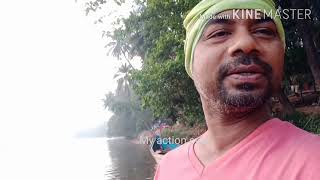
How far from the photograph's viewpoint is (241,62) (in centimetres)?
119

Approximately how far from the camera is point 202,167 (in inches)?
49.9

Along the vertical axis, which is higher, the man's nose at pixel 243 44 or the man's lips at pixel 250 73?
the man's nose at pixel 243 44

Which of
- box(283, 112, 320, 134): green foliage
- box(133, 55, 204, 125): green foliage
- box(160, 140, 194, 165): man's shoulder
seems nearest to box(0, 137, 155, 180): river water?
box(133, 55, 204, 125): green foliage

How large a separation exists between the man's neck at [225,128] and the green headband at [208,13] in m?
0.23

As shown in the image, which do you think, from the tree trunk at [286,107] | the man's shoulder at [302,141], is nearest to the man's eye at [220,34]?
the man's shoulder at [302,141]

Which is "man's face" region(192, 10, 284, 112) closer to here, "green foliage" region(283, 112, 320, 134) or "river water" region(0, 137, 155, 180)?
"green foliage" region(283, 112, 320, 134)

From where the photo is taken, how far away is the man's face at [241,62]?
1181 millimetres

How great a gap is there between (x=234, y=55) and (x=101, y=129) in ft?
447

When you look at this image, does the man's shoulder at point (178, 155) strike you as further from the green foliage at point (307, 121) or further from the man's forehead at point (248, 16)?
the green foliage at point (307, 121)

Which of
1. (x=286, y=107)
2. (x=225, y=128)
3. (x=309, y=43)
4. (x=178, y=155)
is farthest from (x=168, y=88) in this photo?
(x=225, y=128)

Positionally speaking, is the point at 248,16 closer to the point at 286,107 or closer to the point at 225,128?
the point at 225,128

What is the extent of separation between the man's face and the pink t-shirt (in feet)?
0.36

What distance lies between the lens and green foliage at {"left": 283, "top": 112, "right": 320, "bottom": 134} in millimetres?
12853

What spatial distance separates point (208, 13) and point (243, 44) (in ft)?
0.63
